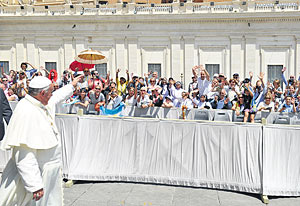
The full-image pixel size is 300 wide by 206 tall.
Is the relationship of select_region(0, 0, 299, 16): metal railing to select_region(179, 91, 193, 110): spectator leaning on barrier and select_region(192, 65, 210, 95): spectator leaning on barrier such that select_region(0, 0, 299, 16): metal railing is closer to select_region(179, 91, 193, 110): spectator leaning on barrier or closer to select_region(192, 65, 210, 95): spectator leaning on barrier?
select_region(192, 65, 210, 95): spectator leaning on barrier

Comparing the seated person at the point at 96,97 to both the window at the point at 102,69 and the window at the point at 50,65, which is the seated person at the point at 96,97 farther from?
the window at the point at 50,65

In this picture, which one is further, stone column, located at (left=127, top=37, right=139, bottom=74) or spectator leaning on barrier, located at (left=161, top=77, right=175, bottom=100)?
stone column, located at (left=127, top=37, right=139, bottom=74)

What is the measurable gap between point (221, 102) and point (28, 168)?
7.95 meters

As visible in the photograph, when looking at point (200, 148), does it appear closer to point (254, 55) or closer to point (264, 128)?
point (264, 128)

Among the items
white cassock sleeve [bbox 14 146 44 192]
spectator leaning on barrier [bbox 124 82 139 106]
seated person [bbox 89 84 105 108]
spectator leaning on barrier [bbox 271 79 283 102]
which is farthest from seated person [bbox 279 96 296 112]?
white cassock sleeve [bbox 14 146 44 192]

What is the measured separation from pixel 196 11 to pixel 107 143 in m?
18.5

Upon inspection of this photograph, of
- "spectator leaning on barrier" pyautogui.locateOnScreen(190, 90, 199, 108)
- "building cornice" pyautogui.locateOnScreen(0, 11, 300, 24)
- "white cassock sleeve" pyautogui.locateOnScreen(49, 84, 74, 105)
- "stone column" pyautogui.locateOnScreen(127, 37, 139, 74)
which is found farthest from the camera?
"stone column" pyautogui.locateOnScreen(127, 37, 139, 74)

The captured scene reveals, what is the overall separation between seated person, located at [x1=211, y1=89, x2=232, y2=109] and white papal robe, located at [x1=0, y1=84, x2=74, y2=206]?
7.27m

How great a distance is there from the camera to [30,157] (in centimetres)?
404

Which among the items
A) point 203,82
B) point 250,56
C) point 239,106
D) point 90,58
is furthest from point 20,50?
point 239,106

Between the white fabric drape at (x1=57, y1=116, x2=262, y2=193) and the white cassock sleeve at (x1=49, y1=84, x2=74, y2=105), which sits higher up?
the white cassock sleeve at (x1=49, y1=84, x2=74, y2=105)

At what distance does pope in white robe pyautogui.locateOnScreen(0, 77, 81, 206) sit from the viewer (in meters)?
3.99

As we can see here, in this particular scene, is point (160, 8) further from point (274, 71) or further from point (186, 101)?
point (186, 101)

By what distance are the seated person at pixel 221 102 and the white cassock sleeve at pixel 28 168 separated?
7.75 m
